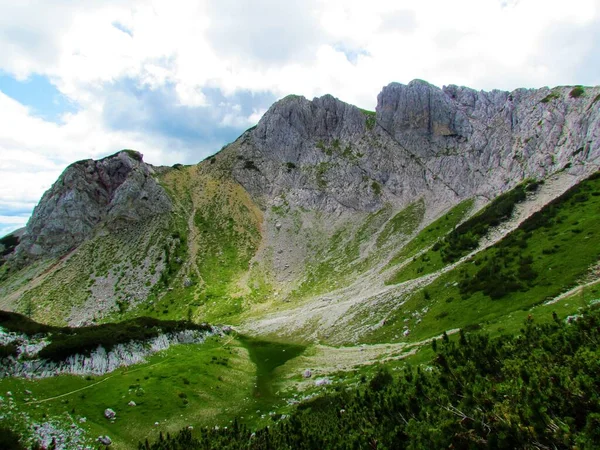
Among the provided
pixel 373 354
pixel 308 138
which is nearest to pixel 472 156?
pixel 308 138

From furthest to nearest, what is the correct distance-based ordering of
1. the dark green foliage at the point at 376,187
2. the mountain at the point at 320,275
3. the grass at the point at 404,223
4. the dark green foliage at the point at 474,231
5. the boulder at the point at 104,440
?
the dark green foliage at the point at 376,187, the grass at the point at 404,223, the dark green foliage at the point at 474,231, the boulder at the point at 104,440, the mountain at the point at 320,275

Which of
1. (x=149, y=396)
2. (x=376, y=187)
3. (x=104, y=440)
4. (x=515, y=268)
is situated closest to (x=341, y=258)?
(x=376, y=187)

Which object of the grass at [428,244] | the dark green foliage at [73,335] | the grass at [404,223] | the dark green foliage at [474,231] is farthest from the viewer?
the grass at [404,223]

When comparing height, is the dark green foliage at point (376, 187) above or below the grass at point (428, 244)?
above

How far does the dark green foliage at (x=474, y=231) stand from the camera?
74.8m

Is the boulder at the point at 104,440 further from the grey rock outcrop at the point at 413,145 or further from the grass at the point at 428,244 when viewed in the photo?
the grey rock outcrop at the point at 413,145

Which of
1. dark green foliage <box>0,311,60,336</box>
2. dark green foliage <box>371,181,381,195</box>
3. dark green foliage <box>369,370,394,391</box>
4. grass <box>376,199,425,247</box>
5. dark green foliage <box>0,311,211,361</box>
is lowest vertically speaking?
dark green foliage <box>369,370,394,391</box>

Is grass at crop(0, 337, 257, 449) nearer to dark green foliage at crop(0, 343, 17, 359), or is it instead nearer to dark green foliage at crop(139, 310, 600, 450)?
dark green foliage at crop(0, 343, 17, 359)

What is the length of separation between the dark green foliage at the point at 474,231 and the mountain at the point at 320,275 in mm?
712

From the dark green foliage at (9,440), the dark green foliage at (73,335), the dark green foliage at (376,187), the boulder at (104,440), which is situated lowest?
the boulder at (104,440)

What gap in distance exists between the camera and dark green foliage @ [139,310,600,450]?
12.5m

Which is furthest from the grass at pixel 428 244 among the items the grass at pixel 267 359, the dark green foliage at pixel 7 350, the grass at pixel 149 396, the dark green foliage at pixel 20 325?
the dark green foliage at pixel 7 350

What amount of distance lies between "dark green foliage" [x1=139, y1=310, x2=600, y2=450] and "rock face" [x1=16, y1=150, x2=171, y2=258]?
416 feet

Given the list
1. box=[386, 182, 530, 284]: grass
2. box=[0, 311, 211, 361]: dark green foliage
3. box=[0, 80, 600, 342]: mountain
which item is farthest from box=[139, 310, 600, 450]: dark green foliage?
box=[386, 182, 530, 284]: grass
